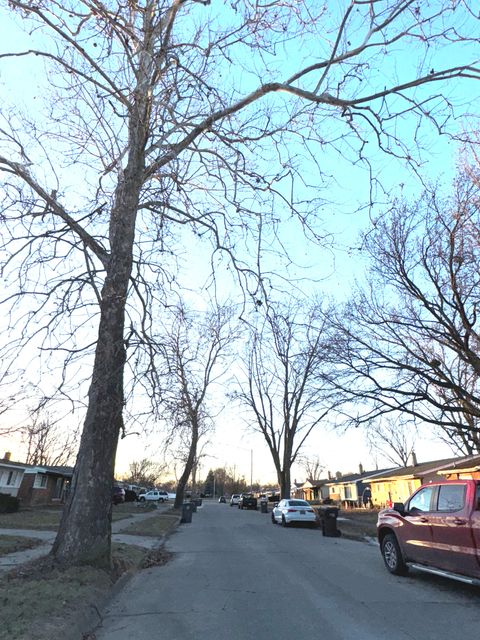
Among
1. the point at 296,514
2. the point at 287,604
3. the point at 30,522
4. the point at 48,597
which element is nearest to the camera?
the point at 48,597

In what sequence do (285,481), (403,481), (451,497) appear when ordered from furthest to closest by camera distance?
(403,481), (285,481), (451,497)

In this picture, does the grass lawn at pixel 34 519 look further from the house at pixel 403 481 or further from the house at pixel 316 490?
the house at pixel 316 490

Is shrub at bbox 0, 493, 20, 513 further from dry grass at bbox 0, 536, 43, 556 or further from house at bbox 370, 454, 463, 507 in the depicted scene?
house at bbox 370, 454, 463, 507

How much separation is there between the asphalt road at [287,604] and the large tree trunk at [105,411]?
3.62 feet

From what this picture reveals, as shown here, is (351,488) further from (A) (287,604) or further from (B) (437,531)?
(A) (287,604)

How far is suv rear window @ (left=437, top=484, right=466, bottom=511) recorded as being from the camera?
25.1 ft

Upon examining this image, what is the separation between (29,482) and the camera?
38.9 meters

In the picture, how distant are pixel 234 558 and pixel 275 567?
1.80m

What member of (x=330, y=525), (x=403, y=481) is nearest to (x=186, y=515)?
(x=330, y=525)

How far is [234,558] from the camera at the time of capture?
1165 cm

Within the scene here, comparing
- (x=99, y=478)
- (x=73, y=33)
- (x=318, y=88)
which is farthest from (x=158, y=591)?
(x=73, y=33)

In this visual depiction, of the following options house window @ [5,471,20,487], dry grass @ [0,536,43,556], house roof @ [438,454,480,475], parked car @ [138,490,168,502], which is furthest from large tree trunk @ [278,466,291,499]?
parked car @ [138,490,168,502]

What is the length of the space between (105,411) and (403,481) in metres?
41.0

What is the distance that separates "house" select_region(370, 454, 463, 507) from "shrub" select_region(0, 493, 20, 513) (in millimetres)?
27012
